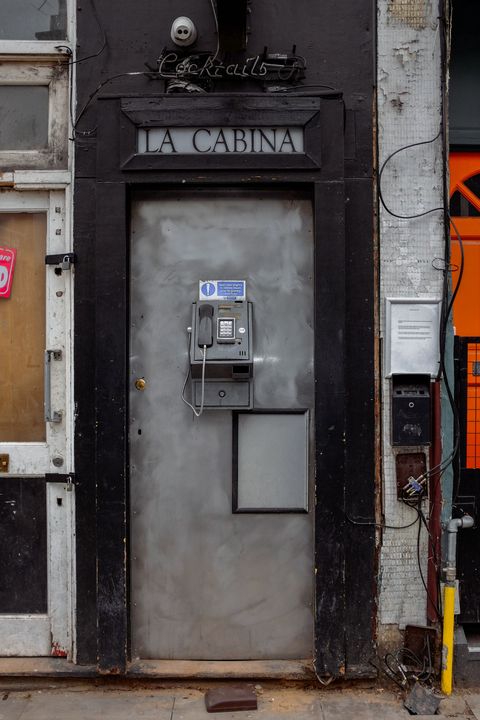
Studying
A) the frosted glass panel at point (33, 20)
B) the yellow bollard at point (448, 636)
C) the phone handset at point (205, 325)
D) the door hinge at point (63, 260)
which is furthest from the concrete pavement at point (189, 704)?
the frosted glass panel at point (33, 20)

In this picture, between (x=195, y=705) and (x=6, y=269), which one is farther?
(x=6, y=269)

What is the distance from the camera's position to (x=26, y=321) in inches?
162

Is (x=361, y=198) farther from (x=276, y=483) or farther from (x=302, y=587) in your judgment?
(x=302, y=587)

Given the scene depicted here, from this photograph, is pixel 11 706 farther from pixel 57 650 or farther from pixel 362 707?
pixel 362 707

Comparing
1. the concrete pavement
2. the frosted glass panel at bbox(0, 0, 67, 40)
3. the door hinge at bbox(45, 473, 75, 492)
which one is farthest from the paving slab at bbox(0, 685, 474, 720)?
A: the frosted glass panel at bbox(0, 0, 67, 40)

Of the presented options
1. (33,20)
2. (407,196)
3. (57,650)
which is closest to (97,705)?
(57,650)

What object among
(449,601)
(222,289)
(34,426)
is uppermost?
(222,289)

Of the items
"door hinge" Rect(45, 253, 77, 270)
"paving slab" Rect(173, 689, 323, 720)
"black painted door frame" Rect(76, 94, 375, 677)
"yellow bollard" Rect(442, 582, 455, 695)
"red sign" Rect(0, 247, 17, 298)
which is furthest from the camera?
"red sign" Rect(0, 247, 17, 298)

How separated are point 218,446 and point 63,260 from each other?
4.79ft

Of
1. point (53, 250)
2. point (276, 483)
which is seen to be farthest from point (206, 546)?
point (53, 250)

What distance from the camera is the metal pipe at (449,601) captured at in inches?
149

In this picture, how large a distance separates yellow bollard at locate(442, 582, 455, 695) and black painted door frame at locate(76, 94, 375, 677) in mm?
417

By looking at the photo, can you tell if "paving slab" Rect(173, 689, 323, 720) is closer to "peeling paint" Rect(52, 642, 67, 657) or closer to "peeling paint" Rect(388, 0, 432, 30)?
"peeling paint" Rect(52, 642, 67, 657)

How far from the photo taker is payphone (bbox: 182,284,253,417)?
3.81 metres
